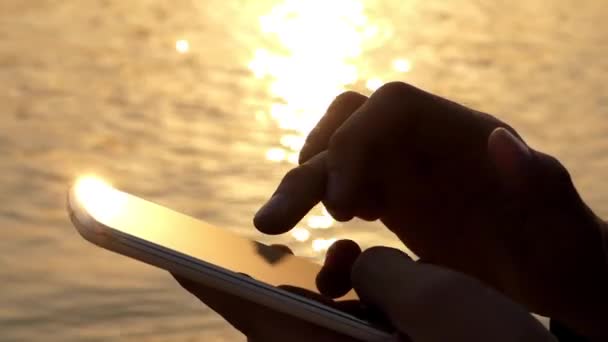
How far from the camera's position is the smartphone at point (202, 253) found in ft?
1.81

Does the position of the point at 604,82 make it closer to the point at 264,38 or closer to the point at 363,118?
the point at 264,38

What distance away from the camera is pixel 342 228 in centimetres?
165

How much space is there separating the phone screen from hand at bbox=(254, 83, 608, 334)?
3 centimetres

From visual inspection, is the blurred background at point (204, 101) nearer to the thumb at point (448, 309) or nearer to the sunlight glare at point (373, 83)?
the sunlight glare at point (373, 83)

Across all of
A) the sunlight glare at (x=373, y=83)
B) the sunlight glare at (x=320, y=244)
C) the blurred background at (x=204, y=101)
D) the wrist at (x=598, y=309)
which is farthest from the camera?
the sunlight glare at (x=373, y=83)

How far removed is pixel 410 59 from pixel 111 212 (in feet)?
5.59

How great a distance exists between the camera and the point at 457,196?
0.79 meters

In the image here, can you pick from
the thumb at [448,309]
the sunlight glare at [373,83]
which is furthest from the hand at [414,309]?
the sunlight glare at [373,83]

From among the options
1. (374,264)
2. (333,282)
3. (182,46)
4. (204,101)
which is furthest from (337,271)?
(182,46)

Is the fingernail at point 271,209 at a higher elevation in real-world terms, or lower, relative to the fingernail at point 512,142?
lower

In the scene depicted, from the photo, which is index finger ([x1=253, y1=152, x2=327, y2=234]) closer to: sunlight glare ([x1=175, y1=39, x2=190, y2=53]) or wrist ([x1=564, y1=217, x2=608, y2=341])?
wrist ([x1=564, y1=217, x2=608, y2=341])

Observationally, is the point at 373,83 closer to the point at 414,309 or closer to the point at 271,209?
the point at 271,209

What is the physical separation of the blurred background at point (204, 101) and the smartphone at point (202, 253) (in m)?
0.63

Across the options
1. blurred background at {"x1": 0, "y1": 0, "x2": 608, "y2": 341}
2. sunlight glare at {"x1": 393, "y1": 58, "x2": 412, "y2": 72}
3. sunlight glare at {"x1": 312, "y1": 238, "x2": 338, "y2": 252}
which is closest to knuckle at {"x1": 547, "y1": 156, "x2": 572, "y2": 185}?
blurred background at {"x1": 0, "y1": 0, "x2": 608, "y2": 341}
